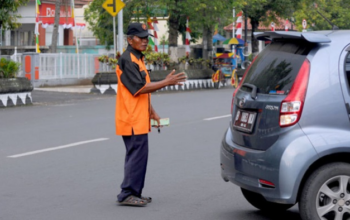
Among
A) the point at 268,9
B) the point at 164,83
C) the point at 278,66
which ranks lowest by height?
the point at 164,83

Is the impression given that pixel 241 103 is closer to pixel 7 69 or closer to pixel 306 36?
pixel 306 36

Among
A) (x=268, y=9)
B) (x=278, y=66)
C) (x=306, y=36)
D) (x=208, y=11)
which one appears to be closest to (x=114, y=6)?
(x=208, y=11)

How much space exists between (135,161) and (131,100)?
0.59 m

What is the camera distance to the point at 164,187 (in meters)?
8.49

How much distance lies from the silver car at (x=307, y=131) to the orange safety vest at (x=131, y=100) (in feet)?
4.55

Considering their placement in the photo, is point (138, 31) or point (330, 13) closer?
point (138, 31)

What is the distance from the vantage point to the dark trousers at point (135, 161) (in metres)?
7.20

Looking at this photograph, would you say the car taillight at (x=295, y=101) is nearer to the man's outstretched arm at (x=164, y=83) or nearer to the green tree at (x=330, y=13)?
the man's outstretched arm at (x=164, y=83)

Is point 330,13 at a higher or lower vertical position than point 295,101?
higher

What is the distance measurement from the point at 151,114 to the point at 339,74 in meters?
2.19

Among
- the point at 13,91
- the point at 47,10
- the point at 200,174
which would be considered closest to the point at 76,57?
the point at 13,91

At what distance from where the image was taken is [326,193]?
5.82m

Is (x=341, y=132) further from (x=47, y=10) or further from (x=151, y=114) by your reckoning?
(x=47, y=10)

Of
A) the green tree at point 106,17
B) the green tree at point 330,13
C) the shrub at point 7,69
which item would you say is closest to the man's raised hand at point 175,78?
the shrub at point 7,69
